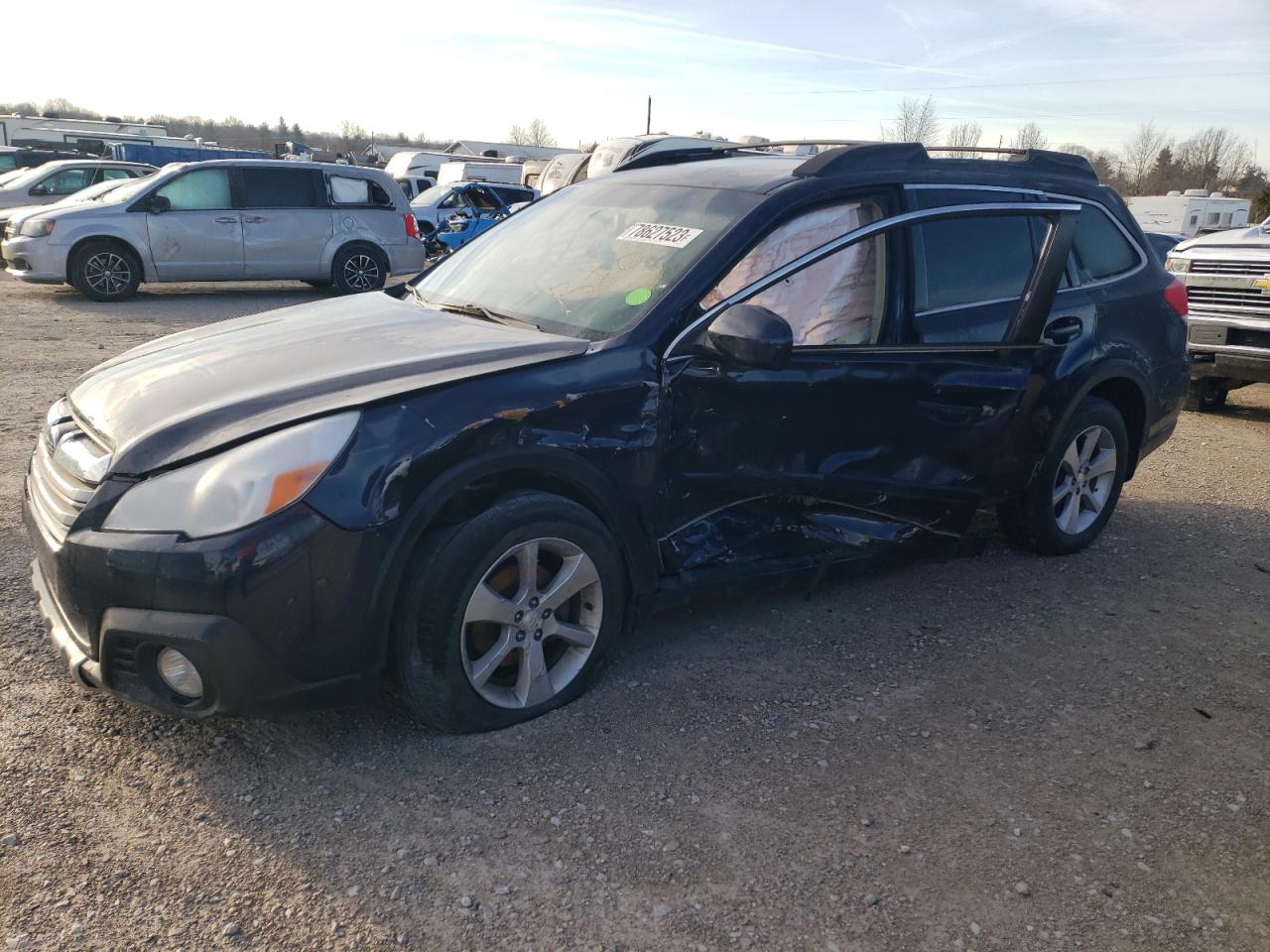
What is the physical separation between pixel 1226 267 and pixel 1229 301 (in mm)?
324

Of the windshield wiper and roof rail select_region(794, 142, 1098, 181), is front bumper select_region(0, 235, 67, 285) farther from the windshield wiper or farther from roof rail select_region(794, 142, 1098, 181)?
roof rail select_region(794, 142, 1098, 181)

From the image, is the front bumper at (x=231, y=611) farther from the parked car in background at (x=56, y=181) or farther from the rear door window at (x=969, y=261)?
the parked car in background at (x=56, y=181)

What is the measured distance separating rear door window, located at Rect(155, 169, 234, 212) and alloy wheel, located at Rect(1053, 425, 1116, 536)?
11.8m

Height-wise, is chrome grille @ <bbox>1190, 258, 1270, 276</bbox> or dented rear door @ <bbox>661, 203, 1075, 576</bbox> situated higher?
chrome grille @ <bbox>1190, 258, 1270, 276</bbox>

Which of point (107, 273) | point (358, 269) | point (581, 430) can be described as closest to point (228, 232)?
point (107, 273)

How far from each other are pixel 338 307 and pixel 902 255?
220cm

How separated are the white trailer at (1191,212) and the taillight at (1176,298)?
88.6ft

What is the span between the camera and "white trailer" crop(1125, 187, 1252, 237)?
29.2m

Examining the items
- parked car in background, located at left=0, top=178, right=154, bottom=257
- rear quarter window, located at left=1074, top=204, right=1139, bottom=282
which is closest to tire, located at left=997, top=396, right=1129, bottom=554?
rear quarter window, located at left=1074, top=204, right=1139, bottom=282

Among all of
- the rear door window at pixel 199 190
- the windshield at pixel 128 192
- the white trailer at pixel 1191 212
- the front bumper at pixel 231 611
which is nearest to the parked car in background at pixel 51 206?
the windshield at pixel 128 192

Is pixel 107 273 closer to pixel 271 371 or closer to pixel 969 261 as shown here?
pixel 271 371

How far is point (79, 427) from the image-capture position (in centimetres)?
309

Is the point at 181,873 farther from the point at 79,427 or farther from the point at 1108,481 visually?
the point at 1108,481

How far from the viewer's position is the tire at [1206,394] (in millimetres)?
9008
